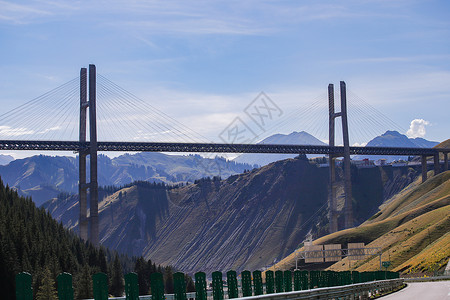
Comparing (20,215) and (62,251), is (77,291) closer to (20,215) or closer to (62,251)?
(62,251)

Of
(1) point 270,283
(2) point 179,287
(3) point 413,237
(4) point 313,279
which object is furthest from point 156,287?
(3) point 413,237

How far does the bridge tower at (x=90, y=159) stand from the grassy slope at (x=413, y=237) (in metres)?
47.6

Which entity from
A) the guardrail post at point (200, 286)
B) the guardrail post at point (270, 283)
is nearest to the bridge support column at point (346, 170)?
the guardrail post at point (270, 283)

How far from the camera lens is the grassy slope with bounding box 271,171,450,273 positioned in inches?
4571

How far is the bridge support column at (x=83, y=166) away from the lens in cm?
14012

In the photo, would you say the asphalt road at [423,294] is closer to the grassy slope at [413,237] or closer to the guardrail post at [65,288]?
the guardrail post at [65,288]

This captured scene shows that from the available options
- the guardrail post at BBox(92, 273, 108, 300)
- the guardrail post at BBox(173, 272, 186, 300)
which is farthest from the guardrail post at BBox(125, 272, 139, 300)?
the guardrail post at BBox(173, 272, 186, 300)

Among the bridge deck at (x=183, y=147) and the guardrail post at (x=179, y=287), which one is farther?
the bridge deck at (x=183, y=147)

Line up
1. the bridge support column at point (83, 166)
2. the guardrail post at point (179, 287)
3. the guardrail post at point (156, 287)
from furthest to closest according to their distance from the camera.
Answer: the bridge support column at point (83, 166), the guardrail post at point (179, 287), the guardrail post at point (156, 287)

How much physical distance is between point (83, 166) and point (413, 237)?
236 ft

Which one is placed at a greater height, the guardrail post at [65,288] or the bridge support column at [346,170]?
the bridge support column at [346,170]

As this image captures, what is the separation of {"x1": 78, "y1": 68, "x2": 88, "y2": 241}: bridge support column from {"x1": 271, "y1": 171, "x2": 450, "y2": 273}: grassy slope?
158 feet

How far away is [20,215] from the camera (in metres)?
100

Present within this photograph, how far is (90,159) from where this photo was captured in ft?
470
